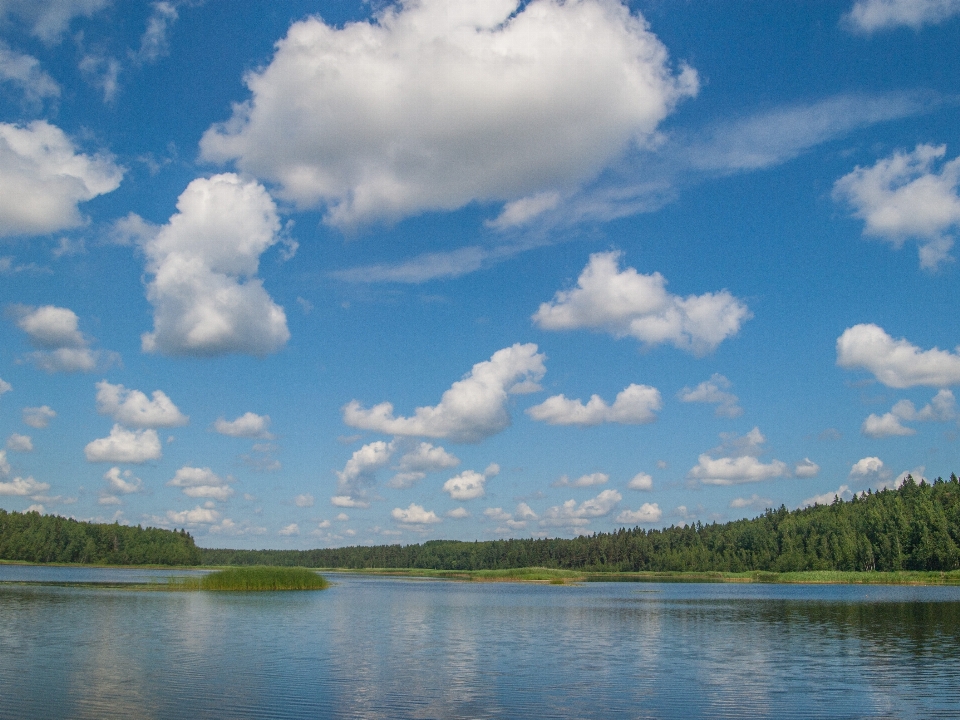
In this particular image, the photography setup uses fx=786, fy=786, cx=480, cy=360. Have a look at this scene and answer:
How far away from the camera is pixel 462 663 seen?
109 ft

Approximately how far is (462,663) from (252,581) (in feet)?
177

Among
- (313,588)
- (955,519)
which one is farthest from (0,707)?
(955,519)

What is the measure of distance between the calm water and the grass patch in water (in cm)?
2045

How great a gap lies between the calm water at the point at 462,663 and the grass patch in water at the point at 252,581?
805 inches

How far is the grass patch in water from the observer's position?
263 feet

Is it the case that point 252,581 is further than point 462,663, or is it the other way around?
point 252,581

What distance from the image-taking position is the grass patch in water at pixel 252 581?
80188 millimetres

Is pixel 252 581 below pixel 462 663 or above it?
below

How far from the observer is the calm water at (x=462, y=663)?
24.1 m

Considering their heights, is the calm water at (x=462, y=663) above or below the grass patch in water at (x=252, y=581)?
above

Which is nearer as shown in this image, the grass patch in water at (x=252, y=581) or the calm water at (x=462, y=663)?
the calm water at (x=462, y=663)

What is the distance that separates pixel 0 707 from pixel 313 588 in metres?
67.7

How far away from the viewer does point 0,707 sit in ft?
74.4

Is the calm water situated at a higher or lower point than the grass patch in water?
higher
